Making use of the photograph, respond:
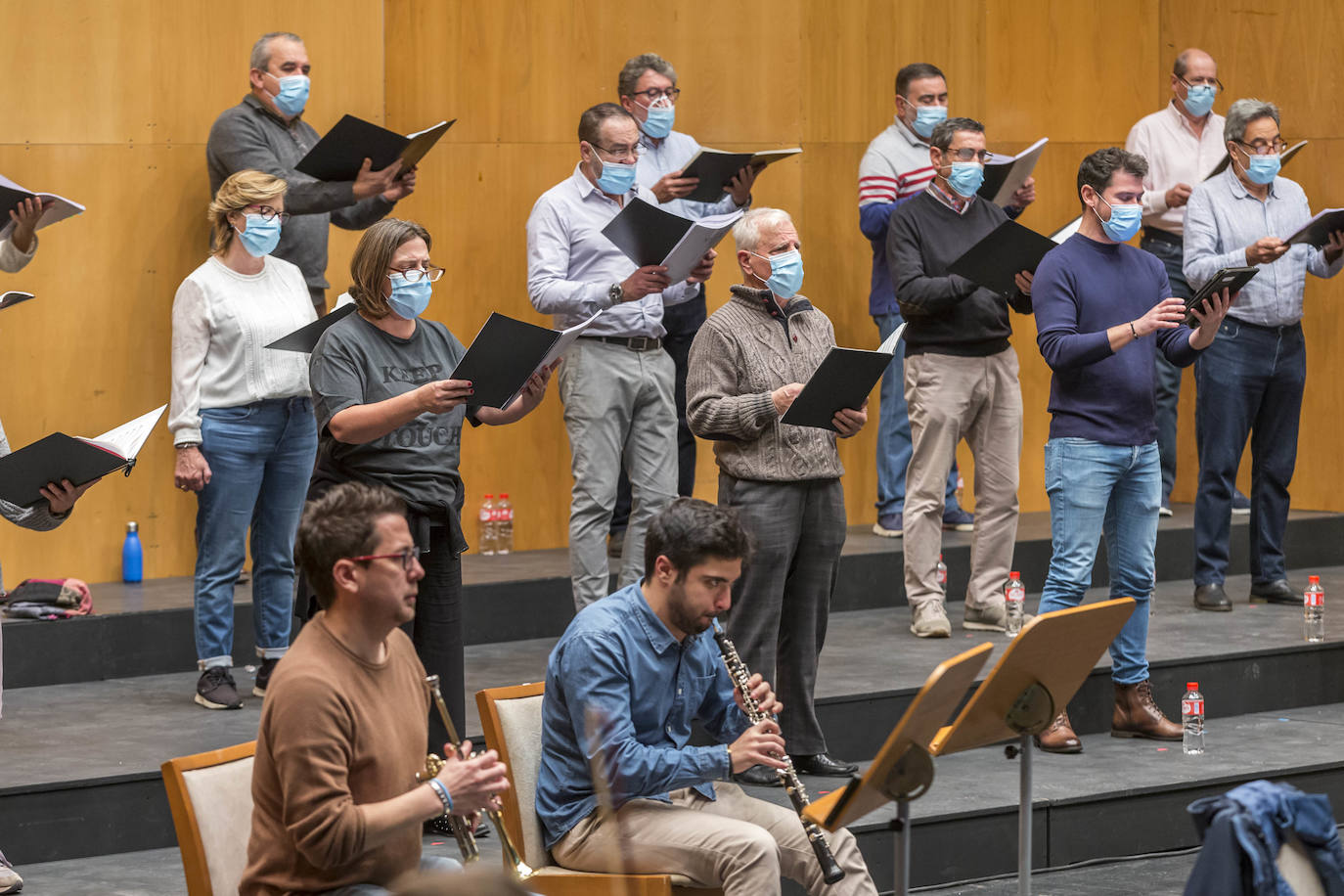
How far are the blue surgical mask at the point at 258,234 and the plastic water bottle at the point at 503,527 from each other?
2.12 meters

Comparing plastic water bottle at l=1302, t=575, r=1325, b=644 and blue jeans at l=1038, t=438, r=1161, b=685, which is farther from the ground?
blue jeans at l=1038, t=438, r=1161, b=685

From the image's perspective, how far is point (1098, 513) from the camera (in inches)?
204

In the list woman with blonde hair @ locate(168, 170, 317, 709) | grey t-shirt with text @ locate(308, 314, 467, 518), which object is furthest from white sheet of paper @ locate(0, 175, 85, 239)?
grey t-shirt with text @ locate(308, 314, 467, 518)

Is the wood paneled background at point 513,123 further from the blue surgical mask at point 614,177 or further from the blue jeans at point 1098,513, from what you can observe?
the blue jeans at point 1098,513

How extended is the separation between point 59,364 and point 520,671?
1961mm

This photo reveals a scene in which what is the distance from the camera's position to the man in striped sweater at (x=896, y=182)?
684 centimetres

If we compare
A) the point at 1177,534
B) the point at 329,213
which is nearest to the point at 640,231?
the point at 329,213

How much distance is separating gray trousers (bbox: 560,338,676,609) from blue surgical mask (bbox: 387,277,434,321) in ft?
4.19

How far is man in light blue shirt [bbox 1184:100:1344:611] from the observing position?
20.6ft

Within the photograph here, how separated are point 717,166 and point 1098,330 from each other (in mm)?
1378

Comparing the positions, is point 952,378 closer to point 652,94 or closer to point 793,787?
point 652,94

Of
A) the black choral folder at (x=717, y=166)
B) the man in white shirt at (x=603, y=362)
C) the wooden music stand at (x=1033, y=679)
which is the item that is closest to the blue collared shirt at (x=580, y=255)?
the man in white shirt at (x=603, y=362)

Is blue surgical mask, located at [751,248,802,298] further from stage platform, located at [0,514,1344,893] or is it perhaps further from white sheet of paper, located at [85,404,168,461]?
white sheet of paper, located at [85,404,168,461]

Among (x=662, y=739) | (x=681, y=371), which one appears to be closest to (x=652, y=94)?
(x=681, y=371)
